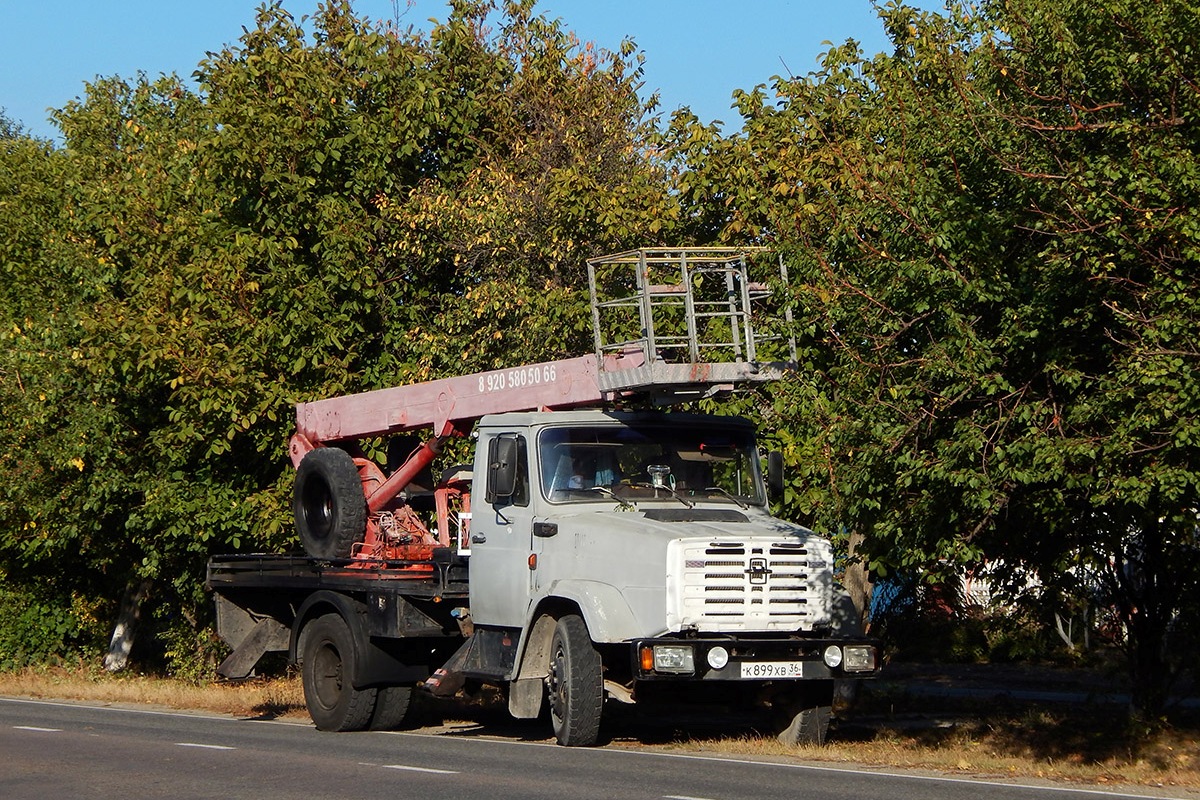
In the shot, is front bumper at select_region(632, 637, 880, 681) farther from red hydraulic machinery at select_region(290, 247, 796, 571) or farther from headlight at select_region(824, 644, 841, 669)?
red hydraulic machinery at select_region(290, 247, 796, 571)

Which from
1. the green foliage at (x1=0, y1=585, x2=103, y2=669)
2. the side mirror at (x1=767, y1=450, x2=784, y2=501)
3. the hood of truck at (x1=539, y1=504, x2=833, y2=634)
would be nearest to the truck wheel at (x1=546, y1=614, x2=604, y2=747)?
the hood of truck at (x1=539, y1=504, x2=833, y2=634)

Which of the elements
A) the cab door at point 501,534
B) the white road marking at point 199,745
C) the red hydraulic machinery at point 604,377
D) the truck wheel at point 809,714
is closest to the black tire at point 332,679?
the red hydraulic machinery at point 604,377

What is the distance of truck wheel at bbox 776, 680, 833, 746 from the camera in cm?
1340

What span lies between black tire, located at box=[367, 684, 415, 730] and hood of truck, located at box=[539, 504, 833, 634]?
3.23m

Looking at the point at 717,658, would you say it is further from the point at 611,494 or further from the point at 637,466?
the point at 637,466

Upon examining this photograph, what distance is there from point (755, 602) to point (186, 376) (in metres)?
10.1

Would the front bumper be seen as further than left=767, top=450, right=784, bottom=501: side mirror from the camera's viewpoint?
No

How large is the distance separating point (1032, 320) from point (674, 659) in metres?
3.63

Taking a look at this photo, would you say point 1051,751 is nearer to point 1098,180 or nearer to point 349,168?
point 1098,180

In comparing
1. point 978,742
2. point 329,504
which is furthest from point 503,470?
point 978,742

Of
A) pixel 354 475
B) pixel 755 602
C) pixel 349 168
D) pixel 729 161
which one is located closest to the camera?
pixel 755 602

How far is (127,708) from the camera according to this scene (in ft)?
67.4

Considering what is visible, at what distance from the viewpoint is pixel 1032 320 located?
11.4 m

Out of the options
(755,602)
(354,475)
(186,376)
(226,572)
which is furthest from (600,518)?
(186,376)
